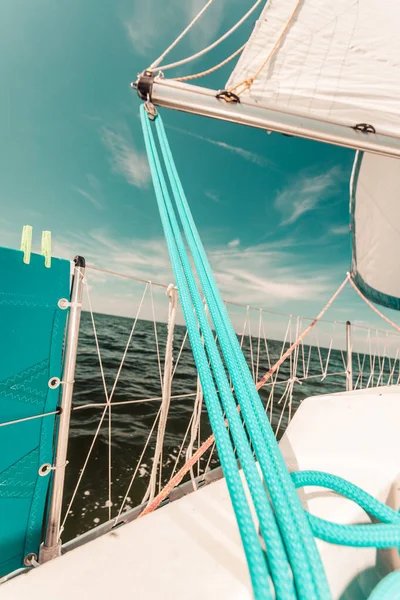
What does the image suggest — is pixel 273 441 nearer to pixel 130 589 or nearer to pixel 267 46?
pixel 130 589

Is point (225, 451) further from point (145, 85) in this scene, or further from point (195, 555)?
point (145, 85)

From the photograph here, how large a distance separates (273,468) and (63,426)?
115 centimetres

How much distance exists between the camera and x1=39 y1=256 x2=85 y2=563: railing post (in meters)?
1.31

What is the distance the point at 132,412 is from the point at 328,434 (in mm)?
5295

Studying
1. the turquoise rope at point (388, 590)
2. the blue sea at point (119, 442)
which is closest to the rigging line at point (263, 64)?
the blue sea at point (119, 442)

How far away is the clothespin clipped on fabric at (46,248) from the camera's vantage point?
123 centimetres

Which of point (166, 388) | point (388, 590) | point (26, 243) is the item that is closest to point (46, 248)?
point (26, 243)

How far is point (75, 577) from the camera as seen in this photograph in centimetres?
53

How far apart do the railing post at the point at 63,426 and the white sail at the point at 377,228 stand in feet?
11.3

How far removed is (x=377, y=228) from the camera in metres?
3.39

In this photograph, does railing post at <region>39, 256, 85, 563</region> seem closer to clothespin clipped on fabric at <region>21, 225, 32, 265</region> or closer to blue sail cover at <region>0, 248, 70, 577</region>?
blue sail cover at <region>0, 248, 70, 577</region>

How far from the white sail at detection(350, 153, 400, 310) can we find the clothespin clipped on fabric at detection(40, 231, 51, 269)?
3.57m

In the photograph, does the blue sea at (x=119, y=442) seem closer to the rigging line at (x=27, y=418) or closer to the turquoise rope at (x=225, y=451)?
the rigging line at (x=27, y=418)

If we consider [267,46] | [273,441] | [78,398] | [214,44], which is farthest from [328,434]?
[78,398]
